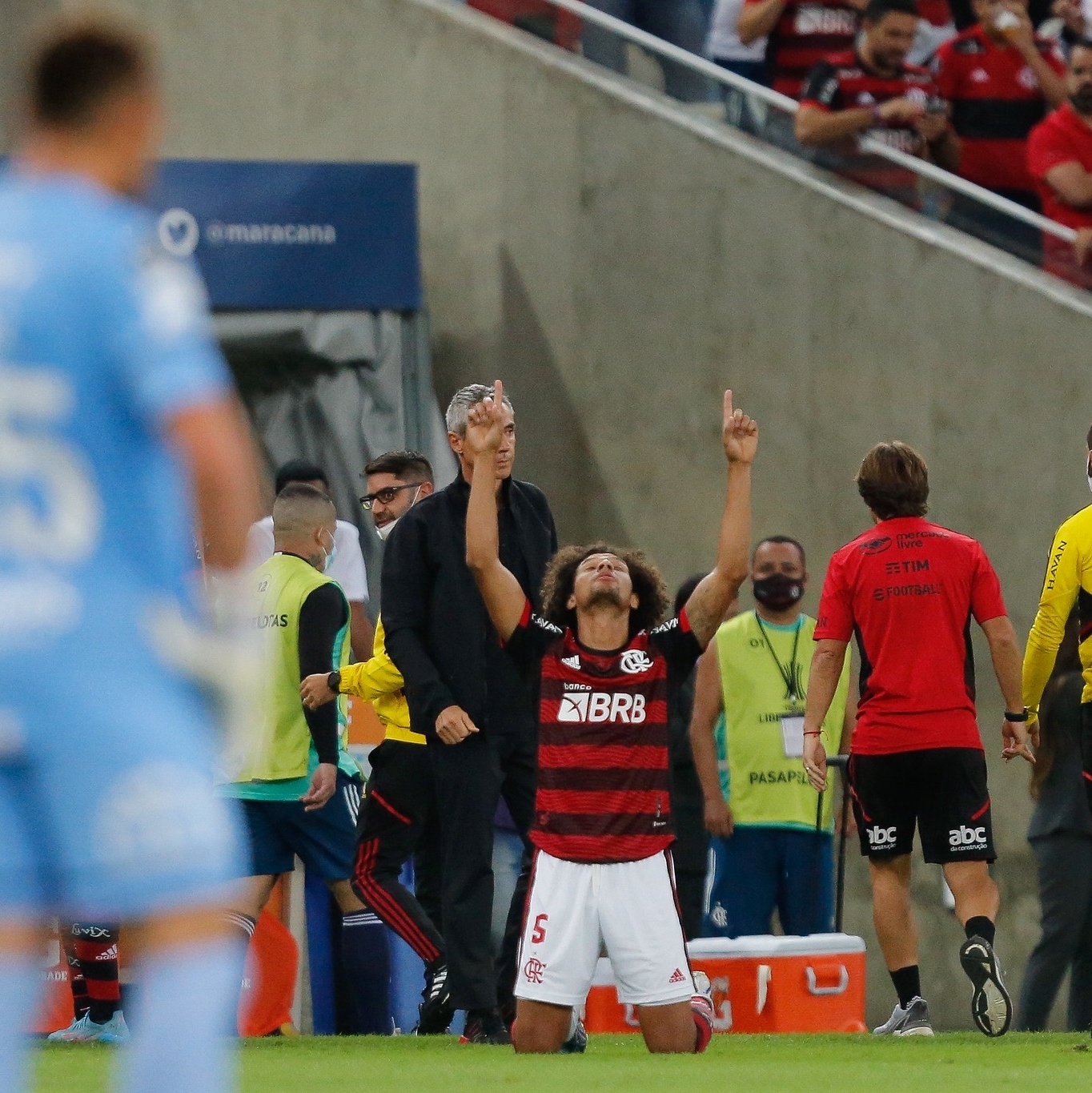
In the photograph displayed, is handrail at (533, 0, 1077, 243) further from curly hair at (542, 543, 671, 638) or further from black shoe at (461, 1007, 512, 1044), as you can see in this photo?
black shoe at (461, 1007, 512, 1044)

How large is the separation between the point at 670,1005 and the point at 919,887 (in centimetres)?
474

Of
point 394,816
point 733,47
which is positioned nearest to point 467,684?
point 394,816

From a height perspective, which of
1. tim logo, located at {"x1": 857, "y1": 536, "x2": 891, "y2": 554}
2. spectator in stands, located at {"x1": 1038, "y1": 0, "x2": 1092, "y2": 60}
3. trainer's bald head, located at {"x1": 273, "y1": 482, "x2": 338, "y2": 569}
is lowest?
tim logo, located at {"x1": 857, "y1": 536, "x2": 891, "y2": 554}

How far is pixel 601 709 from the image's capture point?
7.09 metres

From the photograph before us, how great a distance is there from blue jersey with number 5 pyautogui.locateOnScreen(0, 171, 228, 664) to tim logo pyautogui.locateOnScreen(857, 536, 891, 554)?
523 centimetres

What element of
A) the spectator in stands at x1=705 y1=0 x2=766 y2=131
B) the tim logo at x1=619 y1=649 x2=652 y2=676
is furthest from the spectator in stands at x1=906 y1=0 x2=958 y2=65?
the tim logo at x1=619 y1=649 x2=652 y2=676

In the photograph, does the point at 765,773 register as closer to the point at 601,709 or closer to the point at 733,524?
the point at 601,709

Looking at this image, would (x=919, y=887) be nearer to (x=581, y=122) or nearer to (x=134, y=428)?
(x=581, y=122)

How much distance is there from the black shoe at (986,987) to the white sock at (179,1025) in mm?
4849

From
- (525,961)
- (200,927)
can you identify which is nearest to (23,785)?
(200,927)

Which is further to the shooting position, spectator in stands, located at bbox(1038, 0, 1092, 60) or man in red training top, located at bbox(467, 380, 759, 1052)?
spectator in stands, located at bbox(1038, 0, 1092, 60)

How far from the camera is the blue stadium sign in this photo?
11.3 meters

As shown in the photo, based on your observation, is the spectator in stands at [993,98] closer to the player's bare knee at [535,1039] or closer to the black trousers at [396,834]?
the black trousers at [396,834]

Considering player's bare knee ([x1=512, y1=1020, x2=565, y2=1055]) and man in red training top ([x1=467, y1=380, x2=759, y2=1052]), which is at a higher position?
man in red training top ([x1=467, y1=380, x2=759, y2=1052])
